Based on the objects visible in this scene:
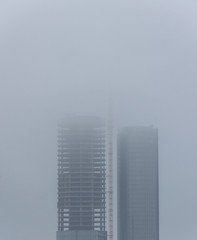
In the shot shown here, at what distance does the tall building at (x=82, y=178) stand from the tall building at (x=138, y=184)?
0.44 m

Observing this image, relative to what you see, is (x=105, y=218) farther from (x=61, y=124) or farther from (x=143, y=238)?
(x=61, y=124)

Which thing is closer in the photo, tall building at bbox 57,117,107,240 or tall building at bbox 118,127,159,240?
tall building at bbox 57,117,107,240

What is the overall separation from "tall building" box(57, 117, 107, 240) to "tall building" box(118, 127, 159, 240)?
1.45 ft

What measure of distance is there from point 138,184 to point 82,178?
50.0 inches

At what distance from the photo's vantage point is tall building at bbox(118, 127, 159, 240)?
11617 mm

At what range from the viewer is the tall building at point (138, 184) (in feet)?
38.1

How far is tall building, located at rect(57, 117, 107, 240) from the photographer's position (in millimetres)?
11344

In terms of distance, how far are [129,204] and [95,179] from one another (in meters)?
0.86

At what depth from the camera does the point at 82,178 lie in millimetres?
12109

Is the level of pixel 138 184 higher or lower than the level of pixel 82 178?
lower

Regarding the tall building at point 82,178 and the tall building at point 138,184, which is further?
the tall building at point 138,184

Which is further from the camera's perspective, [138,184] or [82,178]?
[138,184]

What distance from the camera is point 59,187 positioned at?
11.3 meters

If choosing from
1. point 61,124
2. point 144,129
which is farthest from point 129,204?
point 61,124
